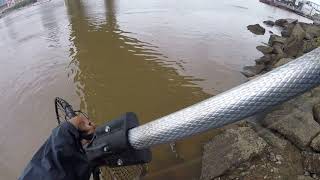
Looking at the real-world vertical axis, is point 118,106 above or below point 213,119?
below

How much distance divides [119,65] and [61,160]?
9.53m

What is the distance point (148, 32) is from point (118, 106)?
22.1 ft

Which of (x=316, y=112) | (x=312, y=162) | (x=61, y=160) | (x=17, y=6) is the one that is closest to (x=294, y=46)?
(x=316, y=112)

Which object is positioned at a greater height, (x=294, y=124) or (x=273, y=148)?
(x=294, y=124)

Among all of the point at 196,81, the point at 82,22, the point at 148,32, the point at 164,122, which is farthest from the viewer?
the point at 82,22

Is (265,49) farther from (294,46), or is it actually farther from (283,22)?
(283,22)

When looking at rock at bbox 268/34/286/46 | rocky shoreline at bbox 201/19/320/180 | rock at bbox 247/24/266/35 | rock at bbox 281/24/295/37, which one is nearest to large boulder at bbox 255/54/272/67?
rock at bbox 268/34/286/46

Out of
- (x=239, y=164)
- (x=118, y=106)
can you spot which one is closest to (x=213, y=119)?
(x=239, y=164)

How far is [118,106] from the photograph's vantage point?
333 inches

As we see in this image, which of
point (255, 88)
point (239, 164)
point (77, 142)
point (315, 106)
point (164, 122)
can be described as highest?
point (255, 88)

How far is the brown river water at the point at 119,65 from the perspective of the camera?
7392mm

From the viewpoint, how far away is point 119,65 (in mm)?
11055

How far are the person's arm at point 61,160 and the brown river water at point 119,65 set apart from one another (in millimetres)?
4205

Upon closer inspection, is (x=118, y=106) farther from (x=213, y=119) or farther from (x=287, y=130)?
(x=213, y=119)
